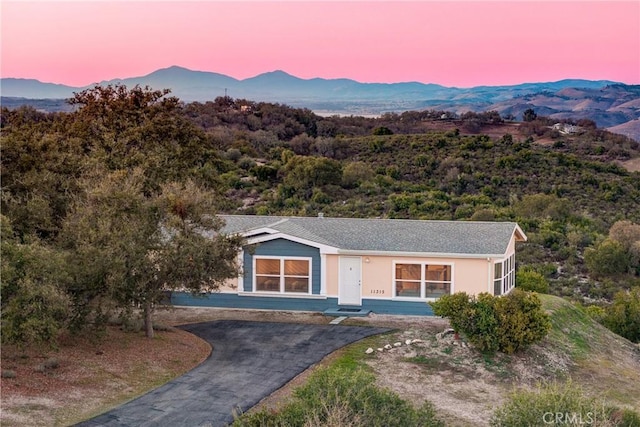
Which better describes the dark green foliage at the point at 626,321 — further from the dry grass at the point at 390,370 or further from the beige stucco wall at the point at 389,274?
the beige stucco wall at the point at 389,274

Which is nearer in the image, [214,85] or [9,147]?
[9,147]

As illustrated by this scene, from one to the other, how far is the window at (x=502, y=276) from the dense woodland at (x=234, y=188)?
5.25 metres

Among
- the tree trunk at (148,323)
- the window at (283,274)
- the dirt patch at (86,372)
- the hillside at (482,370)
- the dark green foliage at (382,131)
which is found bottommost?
the hillside at (482,370)

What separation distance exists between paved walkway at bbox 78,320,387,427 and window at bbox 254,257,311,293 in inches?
72.2

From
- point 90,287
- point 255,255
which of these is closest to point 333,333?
point 255,255

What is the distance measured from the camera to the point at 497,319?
17328 mm

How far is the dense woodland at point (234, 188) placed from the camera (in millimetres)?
14820

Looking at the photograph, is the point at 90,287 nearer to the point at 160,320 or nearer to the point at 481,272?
the point at 160,320

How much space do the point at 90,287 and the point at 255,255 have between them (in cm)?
743

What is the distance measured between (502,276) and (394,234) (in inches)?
142

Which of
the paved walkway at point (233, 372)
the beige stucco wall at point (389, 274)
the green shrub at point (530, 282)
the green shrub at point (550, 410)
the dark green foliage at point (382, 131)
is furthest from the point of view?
the dark green foliage at point (382, 131)

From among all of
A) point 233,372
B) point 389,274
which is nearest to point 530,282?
point 389,274

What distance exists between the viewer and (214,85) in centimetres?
19038

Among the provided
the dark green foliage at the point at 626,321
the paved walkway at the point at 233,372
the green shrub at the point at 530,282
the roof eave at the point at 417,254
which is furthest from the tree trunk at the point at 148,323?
the dark green foliage at the point at 626,321
